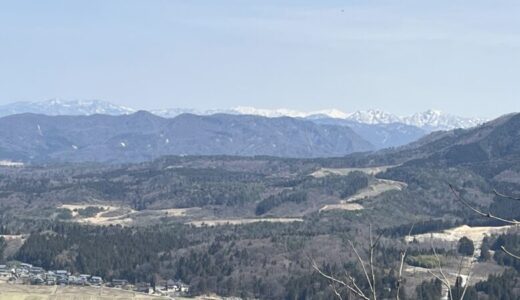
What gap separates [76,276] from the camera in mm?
196875

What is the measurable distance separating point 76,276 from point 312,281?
198ft

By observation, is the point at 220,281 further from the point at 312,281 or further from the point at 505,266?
the point at 505,266

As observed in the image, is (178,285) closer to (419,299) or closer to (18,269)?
(18,269)

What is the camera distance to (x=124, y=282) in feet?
641

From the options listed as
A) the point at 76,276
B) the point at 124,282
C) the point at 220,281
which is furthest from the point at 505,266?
the point at 76,276

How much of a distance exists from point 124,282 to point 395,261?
2601 inches

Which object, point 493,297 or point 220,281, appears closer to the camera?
point 493,297

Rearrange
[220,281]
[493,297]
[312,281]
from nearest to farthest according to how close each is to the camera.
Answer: [493,297], [312,281], [220,281]

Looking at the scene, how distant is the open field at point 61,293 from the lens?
525ft

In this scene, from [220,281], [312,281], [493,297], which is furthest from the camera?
[220,281]

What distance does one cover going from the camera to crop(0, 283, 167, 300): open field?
160 m

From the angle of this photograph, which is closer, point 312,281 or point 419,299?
point 419,299

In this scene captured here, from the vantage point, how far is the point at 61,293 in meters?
167

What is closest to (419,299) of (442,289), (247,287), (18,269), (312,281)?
(442,289)
